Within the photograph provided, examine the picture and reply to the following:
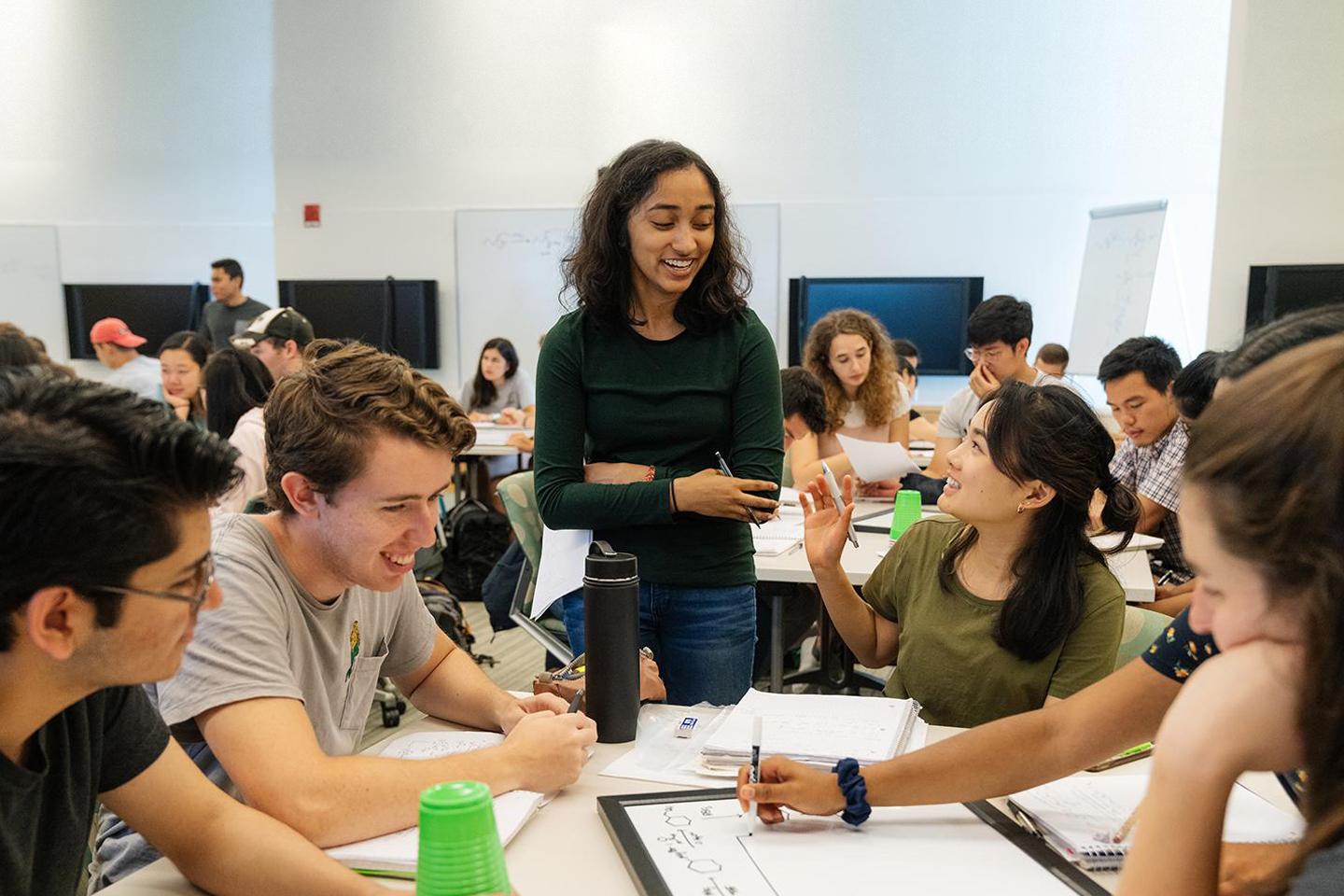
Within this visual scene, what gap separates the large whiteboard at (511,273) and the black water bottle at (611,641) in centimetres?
675

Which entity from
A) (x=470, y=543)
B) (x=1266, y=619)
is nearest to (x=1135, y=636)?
(x=1266, y=619)

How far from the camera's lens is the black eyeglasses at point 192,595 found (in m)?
0.93

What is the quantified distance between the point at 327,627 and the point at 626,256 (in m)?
0.94

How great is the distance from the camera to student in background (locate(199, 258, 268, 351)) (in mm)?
8039

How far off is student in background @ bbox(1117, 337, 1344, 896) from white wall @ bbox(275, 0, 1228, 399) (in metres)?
7.10

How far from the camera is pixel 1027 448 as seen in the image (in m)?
1.89

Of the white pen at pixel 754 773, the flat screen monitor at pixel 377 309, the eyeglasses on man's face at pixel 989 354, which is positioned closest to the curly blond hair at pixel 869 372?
the eyeglasses on man's face at pixel 989 354

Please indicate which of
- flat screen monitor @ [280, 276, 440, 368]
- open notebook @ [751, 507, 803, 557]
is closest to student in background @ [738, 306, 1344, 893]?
open notebook @ [751, 507, 803, 557]

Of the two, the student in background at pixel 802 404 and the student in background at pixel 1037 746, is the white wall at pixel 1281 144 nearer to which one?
the student in background at pixel 802 404

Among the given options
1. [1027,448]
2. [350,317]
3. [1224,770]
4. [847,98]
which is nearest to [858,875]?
[1224,770]

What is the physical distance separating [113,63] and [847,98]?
5.78 m

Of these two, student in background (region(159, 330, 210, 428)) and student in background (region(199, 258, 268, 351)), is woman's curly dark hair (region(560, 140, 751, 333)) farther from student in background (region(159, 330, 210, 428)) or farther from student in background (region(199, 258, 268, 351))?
student in background (region(199, 258, 268, 351))

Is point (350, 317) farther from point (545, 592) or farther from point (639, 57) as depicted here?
point (545, 592)

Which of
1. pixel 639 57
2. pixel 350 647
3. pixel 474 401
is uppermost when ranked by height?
pixel 639 57
